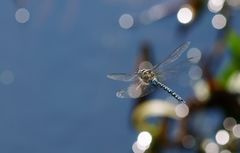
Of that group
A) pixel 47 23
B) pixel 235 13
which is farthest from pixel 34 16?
pixel 235 13

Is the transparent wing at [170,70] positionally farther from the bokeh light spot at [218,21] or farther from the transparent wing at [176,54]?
the bokeh light spot at [218,21]

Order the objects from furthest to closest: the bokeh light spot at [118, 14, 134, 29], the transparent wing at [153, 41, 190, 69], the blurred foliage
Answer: the bokeh light spot at [118, 14, 134, 29]
the blurred foliage
the transparent wing at [153, 41, 190, 69]

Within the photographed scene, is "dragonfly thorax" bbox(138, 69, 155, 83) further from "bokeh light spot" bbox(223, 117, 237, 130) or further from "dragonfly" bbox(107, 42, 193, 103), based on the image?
"bokeh light spot" bbox(223, 117, 237, 130)

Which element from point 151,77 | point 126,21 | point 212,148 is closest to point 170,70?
point 151,77

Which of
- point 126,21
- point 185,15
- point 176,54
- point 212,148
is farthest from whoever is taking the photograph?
point 126,21

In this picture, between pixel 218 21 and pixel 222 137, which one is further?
pixel 218 21

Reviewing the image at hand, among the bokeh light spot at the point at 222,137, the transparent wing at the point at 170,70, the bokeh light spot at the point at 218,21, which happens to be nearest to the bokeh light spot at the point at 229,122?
the bokeh light spot at the point at 222,137

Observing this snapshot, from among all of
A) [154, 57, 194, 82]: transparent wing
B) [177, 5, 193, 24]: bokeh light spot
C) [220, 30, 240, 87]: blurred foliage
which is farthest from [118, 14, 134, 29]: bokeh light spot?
[154, 57, 194, 82]: transparent wing

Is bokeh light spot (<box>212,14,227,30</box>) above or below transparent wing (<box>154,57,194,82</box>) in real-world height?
above

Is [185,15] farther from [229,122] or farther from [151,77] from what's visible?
[151,77]

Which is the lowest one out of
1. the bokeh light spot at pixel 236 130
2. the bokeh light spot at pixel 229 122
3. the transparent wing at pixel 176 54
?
the transparent wing at pixel 176 54

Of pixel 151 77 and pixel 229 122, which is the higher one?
pixel 229 122
